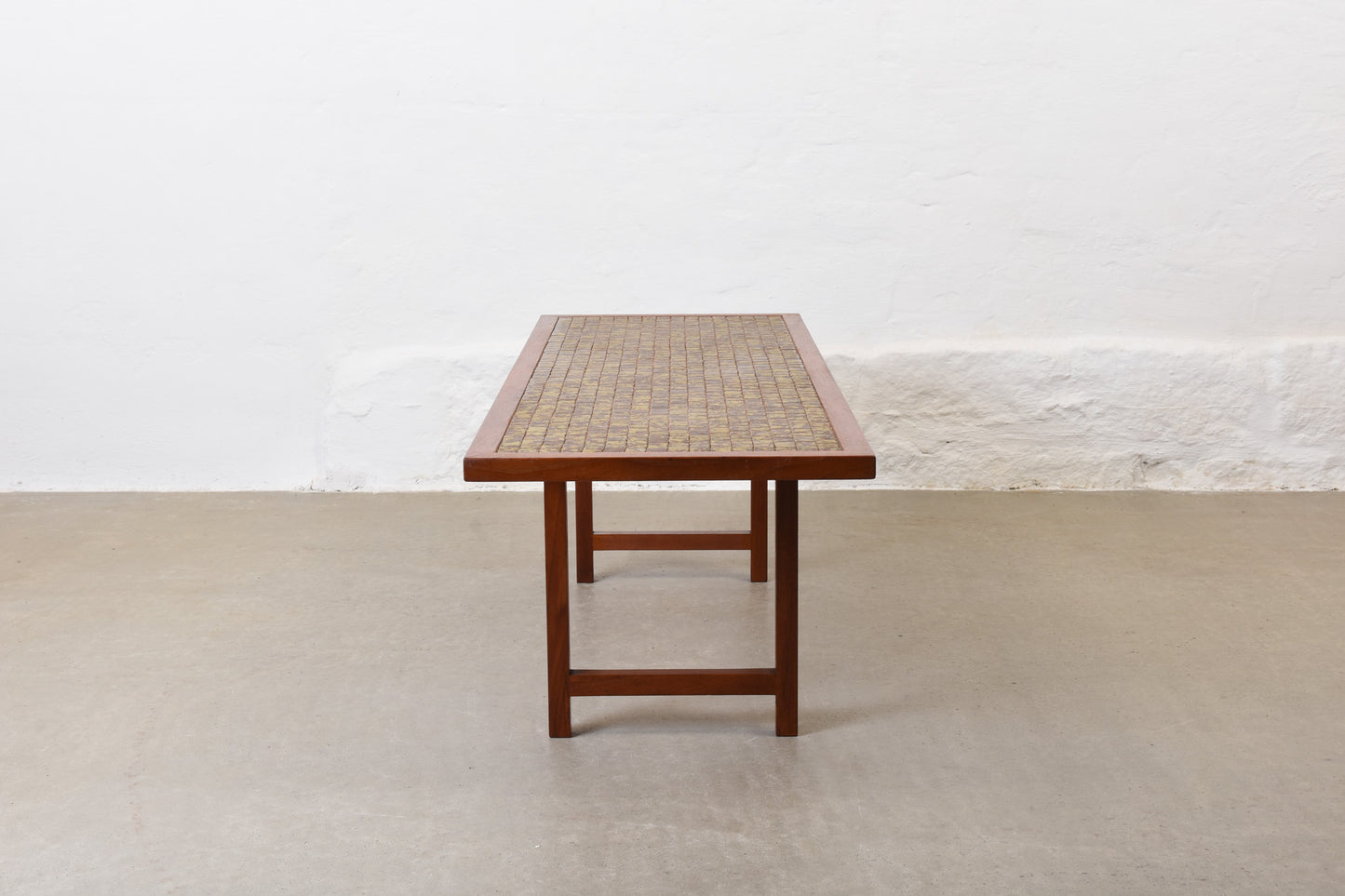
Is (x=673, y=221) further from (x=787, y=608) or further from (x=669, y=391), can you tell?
(x=787, y=608)

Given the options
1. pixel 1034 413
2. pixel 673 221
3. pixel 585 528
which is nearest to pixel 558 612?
pixel 585 528

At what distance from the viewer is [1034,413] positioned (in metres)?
4.71

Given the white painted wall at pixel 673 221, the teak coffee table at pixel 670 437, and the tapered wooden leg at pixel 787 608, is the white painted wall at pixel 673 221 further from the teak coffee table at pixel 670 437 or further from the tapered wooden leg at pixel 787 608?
the tapered wooden leg at pixel 787 608

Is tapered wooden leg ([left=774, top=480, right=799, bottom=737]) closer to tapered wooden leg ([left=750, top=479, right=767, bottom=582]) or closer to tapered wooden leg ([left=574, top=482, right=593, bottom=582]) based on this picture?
tapered wooden leg ([left=750, top=479, right=767, bottom=582])

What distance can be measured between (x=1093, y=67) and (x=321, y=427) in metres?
2.92

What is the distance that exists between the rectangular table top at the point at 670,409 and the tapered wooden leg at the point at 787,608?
6.7 inches

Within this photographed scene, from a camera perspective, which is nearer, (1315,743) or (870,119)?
(1315,743)

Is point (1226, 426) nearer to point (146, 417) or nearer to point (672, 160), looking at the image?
point (672, 160)

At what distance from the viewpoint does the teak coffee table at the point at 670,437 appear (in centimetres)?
246

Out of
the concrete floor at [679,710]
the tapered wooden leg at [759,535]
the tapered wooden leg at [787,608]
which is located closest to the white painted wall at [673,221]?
the concrete floor at [679,710]

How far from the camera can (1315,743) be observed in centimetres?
278

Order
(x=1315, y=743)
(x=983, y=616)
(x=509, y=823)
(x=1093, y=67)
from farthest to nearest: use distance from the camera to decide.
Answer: (x=1093, y=67) → (x=983, y=616) → (x=1315, y=743) → (x=509, y=823)

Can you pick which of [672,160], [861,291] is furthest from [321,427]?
[861,291]

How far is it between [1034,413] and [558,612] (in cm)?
248
